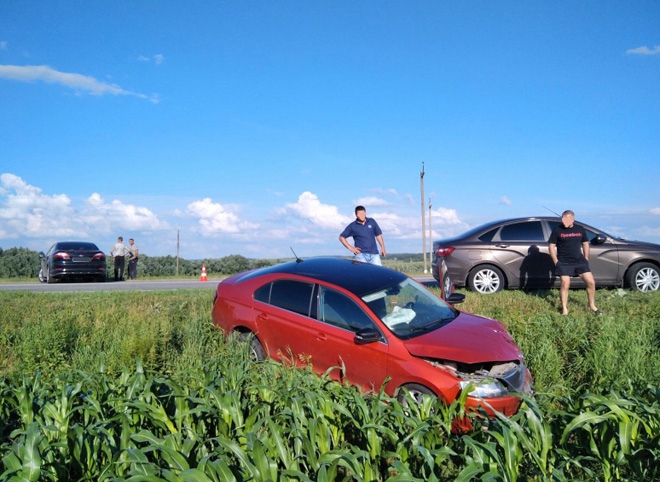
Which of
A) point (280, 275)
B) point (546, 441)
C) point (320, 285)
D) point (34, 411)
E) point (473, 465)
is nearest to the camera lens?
point (473, 465)

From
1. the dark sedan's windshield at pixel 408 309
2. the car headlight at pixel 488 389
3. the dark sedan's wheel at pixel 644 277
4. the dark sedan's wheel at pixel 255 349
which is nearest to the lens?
the car headlight at pixel 488 389

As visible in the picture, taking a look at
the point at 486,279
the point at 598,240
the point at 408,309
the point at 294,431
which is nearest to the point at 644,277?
the point at 598,240

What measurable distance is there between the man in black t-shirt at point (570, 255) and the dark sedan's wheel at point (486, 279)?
2.03 m

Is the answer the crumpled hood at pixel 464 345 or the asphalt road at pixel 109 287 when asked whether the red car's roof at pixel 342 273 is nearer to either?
the crumpled hood at pixel 464 345

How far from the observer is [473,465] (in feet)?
10.4

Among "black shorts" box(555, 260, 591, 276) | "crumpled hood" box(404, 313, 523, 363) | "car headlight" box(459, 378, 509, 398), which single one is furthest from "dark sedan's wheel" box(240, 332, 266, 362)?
"black shorts" box(555, 260, 591, 276)

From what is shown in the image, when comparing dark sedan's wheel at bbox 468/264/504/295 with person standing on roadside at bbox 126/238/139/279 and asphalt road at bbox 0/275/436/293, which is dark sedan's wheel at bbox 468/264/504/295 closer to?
asphalt road at bbox 0/275/436/293

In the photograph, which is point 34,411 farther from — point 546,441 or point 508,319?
point 508,319

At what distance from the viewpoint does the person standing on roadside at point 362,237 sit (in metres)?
11.1

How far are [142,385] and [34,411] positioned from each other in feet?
2.86

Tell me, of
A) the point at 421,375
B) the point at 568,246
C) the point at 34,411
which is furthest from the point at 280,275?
the point at 568,246

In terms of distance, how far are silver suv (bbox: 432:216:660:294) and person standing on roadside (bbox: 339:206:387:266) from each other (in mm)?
1616

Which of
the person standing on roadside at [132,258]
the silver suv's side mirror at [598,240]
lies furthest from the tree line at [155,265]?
the silver suv's side mirror at [598,240]

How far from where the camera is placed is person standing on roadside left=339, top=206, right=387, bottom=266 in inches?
439
